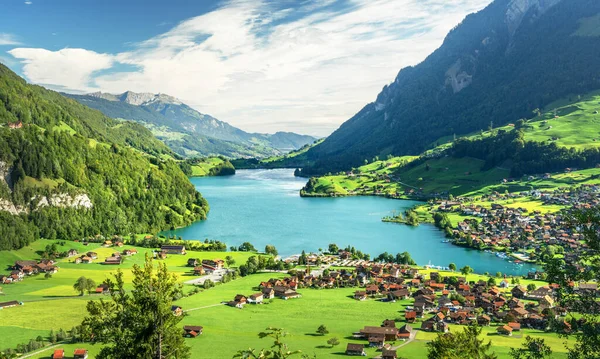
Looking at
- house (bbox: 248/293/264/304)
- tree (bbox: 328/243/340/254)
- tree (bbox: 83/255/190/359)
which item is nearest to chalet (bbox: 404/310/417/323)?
house (bbox: 248/293/264/304)

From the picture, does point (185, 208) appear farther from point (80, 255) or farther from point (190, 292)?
point (190, 292)

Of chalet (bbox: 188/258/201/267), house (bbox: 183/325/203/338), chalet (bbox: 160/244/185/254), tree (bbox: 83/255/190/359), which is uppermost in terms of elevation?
tree (bbox: 83/255/190/359)

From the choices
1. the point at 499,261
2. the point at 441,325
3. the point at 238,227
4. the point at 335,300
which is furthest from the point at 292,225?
the point at 441,325

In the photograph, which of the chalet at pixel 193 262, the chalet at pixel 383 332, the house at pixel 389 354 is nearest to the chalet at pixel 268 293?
the chalet at pixel 383 332

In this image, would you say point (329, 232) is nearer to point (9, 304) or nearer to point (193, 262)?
point (193, 262)

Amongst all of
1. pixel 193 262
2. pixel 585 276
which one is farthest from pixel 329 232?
pixel 585 276

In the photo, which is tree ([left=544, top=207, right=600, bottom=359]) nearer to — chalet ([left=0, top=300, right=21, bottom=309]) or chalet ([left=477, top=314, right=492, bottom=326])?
chalet ([left=477, top=314, right=492, bottom=326])

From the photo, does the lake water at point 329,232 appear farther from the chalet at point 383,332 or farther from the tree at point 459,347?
the tree at point 459,347
